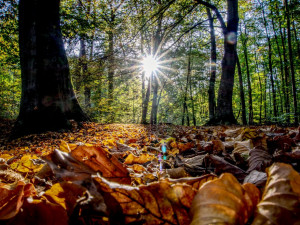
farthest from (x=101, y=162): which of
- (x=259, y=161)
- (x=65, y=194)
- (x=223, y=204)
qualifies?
(x=259, y=161)

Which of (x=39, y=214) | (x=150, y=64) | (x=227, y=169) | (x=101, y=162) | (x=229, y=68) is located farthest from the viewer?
(x=150, y=64)

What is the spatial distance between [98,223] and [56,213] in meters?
0.11

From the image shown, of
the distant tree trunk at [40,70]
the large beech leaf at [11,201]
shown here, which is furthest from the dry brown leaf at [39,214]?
the distant tree trunk at [40,70]

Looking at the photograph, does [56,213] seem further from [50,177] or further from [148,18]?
[148,18]

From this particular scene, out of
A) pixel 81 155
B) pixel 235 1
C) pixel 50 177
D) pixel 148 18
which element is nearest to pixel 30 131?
pixel 50 177

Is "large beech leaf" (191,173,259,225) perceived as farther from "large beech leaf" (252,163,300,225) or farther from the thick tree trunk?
the thick tree trunk

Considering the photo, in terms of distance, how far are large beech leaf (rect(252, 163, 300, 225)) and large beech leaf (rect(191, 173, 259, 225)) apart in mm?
28

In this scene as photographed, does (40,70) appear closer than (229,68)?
Yes

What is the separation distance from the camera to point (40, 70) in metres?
4.39

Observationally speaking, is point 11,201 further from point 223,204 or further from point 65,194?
point 223,204

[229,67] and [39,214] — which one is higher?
[229,67]

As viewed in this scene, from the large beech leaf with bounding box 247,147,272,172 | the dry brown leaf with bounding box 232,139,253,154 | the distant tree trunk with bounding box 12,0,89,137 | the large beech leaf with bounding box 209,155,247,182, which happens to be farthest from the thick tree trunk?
the large beech leaf with bounding box 209,155,247,182

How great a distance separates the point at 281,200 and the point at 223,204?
0.10m

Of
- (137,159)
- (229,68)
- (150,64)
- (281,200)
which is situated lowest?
(137,159)
